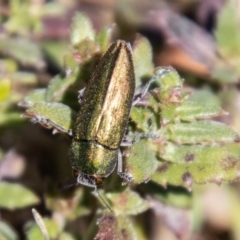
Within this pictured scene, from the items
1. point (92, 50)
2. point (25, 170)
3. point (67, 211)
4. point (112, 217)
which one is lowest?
point (25, 170)

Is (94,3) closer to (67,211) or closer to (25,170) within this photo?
(25,170)

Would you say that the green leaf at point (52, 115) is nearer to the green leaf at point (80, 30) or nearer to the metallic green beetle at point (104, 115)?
the metallic green beetle at point (104, 115)

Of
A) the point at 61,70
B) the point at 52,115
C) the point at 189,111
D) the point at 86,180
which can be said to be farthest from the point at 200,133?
the point at 61,70

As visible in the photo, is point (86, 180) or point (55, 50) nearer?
point (86, 180)

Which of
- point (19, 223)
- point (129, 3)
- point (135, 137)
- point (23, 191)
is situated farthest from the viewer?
point (129, 3)

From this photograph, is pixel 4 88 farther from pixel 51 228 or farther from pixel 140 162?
pixel 140 162

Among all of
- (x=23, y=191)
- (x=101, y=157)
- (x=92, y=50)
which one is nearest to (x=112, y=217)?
(x=101, y=157)
